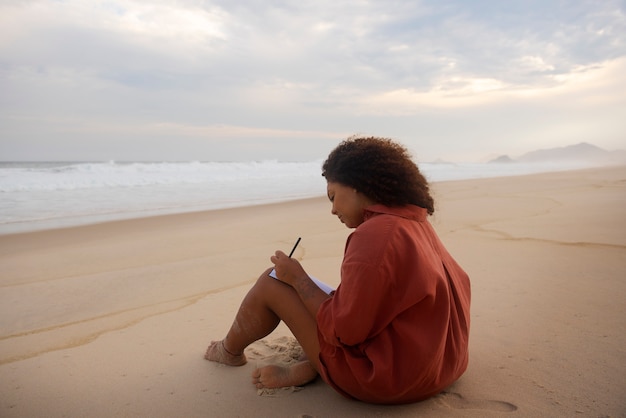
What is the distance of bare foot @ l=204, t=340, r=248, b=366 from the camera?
257 centimetres

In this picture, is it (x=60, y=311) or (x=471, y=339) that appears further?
(x=60, y=311)

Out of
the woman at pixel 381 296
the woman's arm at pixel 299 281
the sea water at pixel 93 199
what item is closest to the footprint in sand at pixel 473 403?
the woman at pixel 381 296

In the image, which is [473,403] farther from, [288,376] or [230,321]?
[230,321]

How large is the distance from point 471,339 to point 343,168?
60.9 inches

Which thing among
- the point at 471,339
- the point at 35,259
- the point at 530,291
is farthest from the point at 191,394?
the point at 35,259

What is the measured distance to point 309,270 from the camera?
15.1 ft

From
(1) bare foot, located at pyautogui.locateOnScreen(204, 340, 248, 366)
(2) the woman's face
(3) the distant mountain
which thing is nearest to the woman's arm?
(2) the woman's face

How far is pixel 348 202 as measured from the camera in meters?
2.02

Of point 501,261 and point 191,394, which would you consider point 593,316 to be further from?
point 191,394

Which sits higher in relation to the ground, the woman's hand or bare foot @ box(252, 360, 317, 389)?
the woman's hand

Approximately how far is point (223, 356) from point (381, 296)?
4.16 ft

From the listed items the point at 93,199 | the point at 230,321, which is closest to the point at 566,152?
the point at 93,199

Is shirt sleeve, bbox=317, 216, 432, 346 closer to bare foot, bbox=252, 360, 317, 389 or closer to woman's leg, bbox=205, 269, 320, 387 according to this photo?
woman's leg, bbox=205, 269, 320, 387

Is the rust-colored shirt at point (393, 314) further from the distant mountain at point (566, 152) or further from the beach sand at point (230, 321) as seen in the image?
the distant mountain at point (566, 152)
